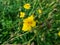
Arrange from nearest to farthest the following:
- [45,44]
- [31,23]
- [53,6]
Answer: [31,23] < [45,44] < [53,6]

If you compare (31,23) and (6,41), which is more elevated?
(31,23)

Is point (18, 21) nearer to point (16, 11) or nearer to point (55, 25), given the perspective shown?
point (16, 11)

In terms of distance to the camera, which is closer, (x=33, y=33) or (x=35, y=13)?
(x=33, y=33)

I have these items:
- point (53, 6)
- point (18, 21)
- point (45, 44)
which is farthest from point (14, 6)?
point (45, 44)

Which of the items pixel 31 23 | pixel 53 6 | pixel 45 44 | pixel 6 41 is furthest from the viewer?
pixel 53 6

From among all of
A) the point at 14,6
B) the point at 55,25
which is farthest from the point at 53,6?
the point at 14,6

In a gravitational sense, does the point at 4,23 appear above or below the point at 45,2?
below

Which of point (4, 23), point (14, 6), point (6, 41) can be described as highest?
point (14, 6)

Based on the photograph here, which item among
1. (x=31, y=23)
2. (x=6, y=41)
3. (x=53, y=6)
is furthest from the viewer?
(x=53, y=6)

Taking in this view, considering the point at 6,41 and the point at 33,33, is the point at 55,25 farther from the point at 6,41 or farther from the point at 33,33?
the point at 6,41
